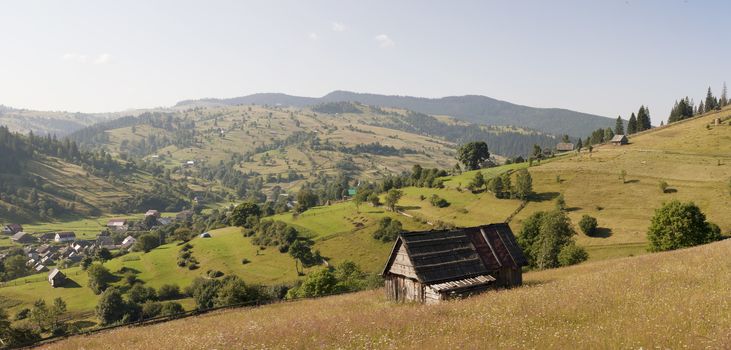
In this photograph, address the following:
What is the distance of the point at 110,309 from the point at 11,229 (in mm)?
146083

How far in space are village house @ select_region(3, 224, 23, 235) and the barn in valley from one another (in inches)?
8510

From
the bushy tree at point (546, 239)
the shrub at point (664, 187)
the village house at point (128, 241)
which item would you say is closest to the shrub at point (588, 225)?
the bushy tree at point (546, 239)

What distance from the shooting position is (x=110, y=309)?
3273 inches

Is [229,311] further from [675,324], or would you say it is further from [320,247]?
[320,247]

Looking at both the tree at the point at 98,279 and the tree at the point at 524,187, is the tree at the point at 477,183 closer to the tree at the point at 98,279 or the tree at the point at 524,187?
the tree at the point at 524,187

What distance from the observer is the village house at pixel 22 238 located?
174000 mm

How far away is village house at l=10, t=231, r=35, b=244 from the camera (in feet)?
571

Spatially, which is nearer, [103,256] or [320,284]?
[320,284]

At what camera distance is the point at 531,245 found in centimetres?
7156

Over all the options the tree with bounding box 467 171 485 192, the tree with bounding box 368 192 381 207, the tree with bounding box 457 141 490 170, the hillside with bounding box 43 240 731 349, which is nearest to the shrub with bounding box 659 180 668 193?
the tree with bounding box 467 171 485 192

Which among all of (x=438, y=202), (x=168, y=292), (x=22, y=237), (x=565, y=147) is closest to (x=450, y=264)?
(x=168, y=292)

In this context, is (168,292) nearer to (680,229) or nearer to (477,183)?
(477,183)

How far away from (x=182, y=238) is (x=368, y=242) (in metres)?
67.7

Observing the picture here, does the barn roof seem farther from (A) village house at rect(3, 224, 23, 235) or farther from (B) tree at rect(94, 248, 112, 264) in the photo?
(A) village house at rect(3, 224, 23, 235)
